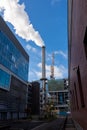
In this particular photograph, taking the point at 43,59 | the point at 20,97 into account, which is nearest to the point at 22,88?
the point at 20,97

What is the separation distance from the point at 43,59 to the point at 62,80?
22540 millimetres

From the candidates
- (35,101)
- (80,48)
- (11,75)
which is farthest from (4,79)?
(80,48)

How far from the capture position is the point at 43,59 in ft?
389

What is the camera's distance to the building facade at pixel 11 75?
198ft

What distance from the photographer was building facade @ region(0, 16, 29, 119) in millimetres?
60250

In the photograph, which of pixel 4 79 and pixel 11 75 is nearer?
pixel 4 79

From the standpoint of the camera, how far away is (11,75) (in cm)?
6800

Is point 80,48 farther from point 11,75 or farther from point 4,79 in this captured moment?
point 11,75

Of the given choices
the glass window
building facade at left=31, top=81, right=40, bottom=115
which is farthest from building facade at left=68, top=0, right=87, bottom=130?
building facade at left=31, top=81, right=40, bottom=115

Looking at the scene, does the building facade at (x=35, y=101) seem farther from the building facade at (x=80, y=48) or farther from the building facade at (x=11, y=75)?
the building facade at (x=80, y=48)

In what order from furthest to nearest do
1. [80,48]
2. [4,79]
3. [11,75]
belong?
[11,75], [4,79], [80,48]

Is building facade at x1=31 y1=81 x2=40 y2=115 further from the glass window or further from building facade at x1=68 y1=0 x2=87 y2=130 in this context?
building facade at x1=68 y1=0 x2=87 y2=130

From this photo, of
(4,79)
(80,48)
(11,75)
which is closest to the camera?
(80,48)

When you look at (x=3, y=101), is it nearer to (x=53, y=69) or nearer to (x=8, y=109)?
(x=8, y=109)
